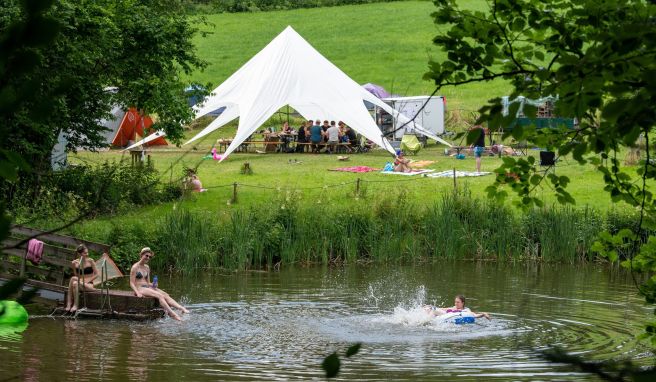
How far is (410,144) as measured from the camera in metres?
32.2

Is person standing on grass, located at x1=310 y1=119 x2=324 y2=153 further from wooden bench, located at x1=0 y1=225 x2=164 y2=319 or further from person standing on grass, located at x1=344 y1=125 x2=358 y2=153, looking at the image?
wooden bench, located at x1=0 y1=225 x2=164 y2=319

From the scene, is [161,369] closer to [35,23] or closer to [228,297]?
[228,297]

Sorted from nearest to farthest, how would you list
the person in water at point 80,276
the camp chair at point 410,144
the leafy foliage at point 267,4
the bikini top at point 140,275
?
the person in water at point 80,276 → the bikini top at point 140,275 → the camp chair at point 410,144 → the leafy foliage at point 267,4

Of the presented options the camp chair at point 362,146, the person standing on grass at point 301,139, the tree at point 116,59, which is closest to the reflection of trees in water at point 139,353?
the tree at point 116,59

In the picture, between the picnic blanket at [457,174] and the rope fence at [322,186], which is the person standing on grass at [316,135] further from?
the rope fence at [322,186]

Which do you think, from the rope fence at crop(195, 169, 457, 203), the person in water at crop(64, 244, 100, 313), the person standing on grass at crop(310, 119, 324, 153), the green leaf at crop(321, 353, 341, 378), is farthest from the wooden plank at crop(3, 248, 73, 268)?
the person standing on grass at crop(310, 119, 324, 153)

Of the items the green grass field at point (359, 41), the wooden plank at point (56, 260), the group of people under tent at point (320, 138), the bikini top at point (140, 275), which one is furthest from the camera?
the green grass field at point (359, 41)

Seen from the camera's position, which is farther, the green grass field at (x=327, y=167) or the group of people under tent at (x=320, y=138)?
the group of people under tent at (x=320, y=138)

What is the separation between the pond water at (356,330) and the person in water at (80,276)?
423 millimetres

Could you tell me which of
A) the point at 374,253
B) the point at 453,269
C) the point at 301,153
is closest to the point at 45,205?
the point at 374,253

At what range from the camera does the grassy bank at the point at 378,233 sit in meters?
19.3

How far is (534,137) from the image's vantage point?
6125mm

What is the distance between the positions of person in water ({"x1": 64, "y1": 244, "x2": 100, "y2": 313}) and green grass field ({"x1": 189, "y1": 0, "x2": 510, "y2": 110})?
92.9ft

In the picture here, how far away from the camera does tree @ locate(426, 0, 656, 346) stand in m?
3.61
